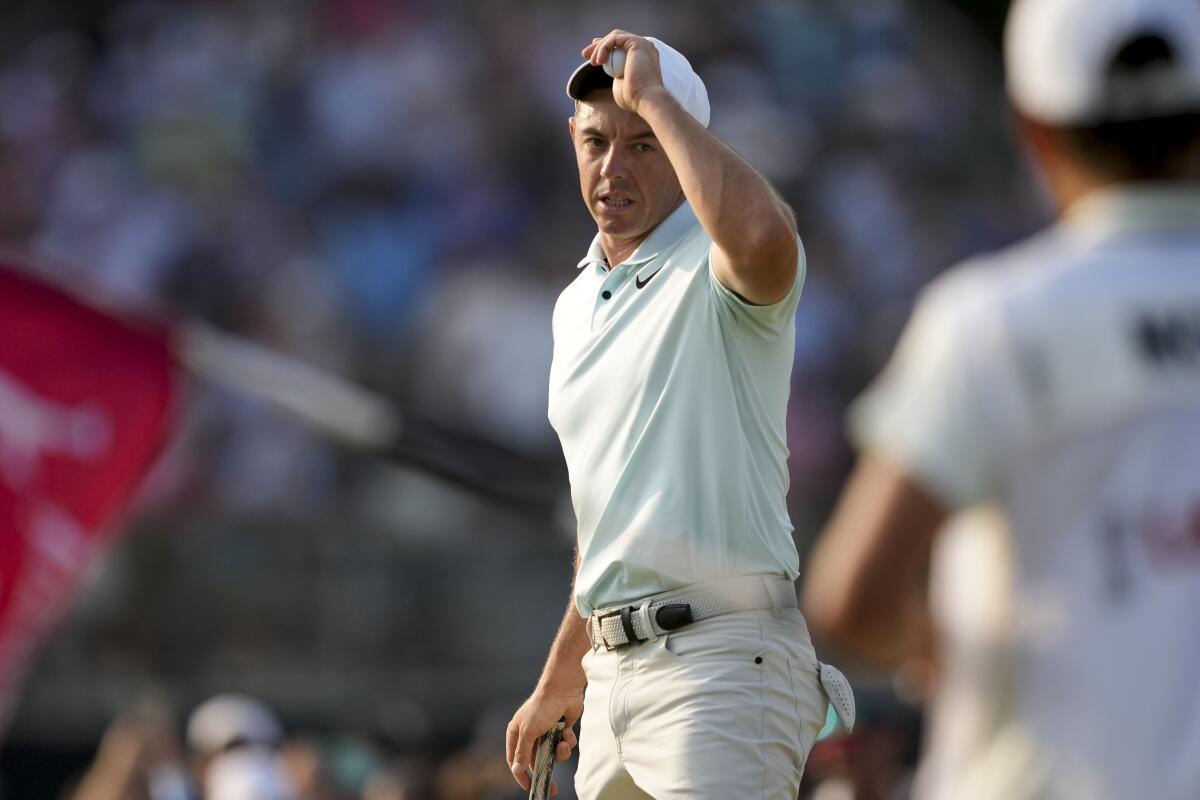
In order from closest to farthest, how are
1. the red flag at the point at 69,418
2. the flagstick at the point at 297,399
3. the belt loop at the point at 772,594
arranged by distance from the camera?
1. the belt loop at the point at 772,594
2. the red flag at the point at 69,418
3. the flagstick at the point at 297,399

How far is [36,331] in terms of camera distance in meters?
9.25

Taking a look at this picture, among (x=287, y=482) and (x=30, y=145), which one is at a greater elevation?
(x=30, y=145)

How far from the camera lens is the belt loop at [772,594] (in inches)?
206

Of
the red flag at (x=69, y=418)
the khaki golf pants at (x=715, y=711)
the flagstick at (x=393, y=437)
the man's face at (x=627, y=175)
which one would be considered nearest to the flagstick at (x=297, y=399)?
the flagstick at (x=393, y=437)

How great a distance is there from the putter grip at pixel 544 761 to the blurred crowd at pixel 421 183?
7.97 m

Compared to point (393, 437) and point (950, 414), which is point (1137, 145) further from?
point (393, 437)

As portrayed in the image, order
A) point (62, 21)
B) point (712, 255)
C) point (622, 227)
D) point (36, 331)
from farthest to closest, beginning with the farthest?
point (62, 21)
point (36, 331)
point (622, 227)
point (712, 255)

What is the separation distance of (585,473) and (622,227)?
64 cm

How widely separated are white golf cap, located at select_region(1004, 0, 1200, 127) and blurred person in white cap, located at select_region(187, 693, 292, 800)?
8.11 metres

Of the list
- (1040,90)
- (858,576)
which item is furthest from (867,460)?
(1040,90)

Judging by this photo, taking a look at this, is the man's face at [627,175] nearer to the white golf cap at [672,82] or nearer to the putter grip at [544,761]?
the white golf cap at [672,82]

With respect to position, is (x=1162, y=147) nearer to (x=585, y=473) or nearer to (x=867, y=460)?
(x=867, y=460)

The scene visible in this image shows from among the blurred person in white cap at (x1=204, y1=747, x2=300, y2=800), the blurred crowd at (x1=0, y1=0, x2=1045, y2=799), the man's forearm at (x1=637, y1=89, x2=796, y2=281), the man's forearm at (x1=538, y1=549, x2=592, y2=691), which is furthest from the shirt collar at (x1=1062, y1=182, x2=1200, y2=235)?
the blurred crowd at (x1=0, y1=0, x2=1045, y2=799)

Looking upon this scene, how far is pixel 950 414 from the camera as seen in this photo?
305cm
